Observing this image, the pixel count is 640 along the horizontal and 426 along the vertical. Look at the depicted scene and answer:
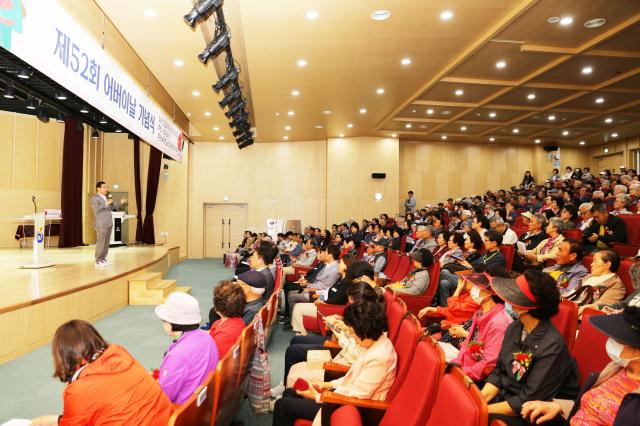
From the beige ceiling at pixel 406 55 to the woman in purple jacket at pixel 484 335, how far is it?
173 inches

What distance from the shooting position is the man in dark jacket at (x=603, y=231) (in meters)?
5.04

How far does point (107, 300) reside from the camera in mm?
6012

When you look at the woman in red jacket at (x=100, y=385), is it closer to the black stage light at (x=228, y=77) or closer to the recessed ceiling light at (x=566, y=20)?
the black stage light at (x=228, y=77)

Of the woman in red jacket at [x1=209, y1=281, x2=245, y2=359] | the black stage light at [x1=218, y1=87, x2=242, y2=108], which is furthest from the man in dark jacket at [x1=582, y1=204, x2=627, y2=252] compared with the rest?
the black stage light at [x1=218, y1=87, x2=242, y2=108]

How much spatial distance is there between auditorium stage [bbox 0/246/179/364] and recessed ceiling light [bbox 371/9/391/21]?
521 centimetres

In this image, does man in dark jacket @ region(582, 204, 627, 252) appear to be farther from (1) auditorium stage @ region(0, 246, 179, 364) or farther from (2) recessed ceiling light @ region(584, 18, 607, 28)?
(1) auditorium stage @ region(0, 246, 179, 364)

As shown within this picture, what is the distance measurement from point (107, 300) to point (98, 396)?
4.95m

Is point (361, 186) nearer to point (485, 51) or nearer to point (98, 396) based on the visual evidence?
point (485, 51)

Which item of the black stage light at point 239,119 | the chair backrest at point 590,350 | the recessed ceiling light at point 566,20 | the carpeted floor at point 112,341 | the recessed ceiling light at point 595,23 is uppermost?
the recessed ceiling light at point 595,23

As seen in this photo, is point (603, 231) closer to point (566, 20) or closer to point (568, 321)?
point (566, 20)

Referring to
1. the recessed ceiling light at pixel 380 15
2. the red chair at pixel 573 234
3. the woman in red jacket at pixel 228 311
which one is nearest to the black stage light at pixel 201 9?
the recessed ceiling light at pixel 380 15

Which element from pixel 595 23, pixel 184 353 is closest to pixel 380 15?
pixel 595 23

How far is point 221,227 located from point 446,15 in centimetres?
1141

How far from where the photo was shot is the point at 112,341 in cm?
476
